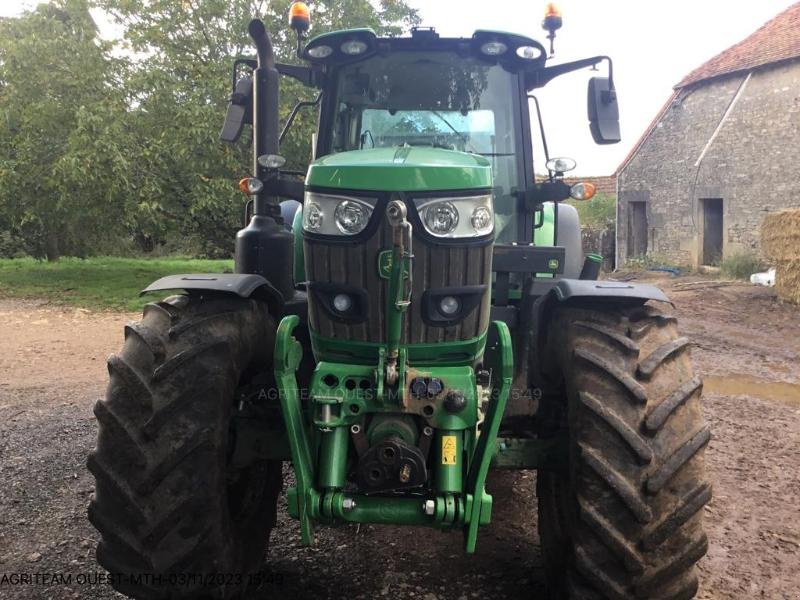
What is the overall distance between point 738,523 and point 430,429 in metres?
2.36

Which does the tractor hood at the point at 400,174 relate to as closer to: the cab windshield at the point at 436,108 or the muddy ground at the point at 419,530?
the cab windshield at the point at 436,108

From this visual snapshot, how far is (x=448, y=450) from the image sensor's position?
8.58 feet

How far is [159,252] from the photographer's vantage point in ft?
104

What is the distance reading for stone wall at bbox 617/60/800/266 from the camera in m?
16.5

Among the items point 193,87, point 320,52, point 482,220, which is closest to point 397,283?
point 482,220

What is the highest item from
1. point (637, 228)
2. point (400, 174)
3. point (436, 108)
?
point (436, 108)

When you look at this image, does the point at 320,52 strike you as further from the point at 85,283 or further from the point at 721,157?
the point at 721,157

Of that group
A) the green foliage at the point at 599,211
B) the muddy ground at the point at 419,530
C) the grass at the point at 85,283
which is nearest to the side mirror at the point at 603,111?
the muddy ground at the point at 419,530

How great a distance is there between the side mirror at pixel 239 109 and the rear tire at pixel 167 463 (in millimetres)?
1650

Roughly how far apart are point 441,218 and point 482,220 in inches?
7.0

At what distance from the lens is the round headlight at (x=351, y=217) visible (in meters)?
2.60

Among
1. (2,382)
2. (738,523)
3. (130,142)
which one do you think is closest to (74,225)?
(130,142)

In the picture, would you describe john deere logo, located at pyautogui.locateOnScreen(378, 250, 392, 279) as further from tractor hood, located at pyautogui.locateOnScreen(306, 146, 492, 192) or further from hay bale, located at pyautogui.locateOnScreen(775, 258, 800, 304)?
hay bale, located at pyautogui.locateOnScreen(775, 258, 800, 304)

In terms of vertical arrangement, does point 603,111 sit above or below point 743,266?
above
